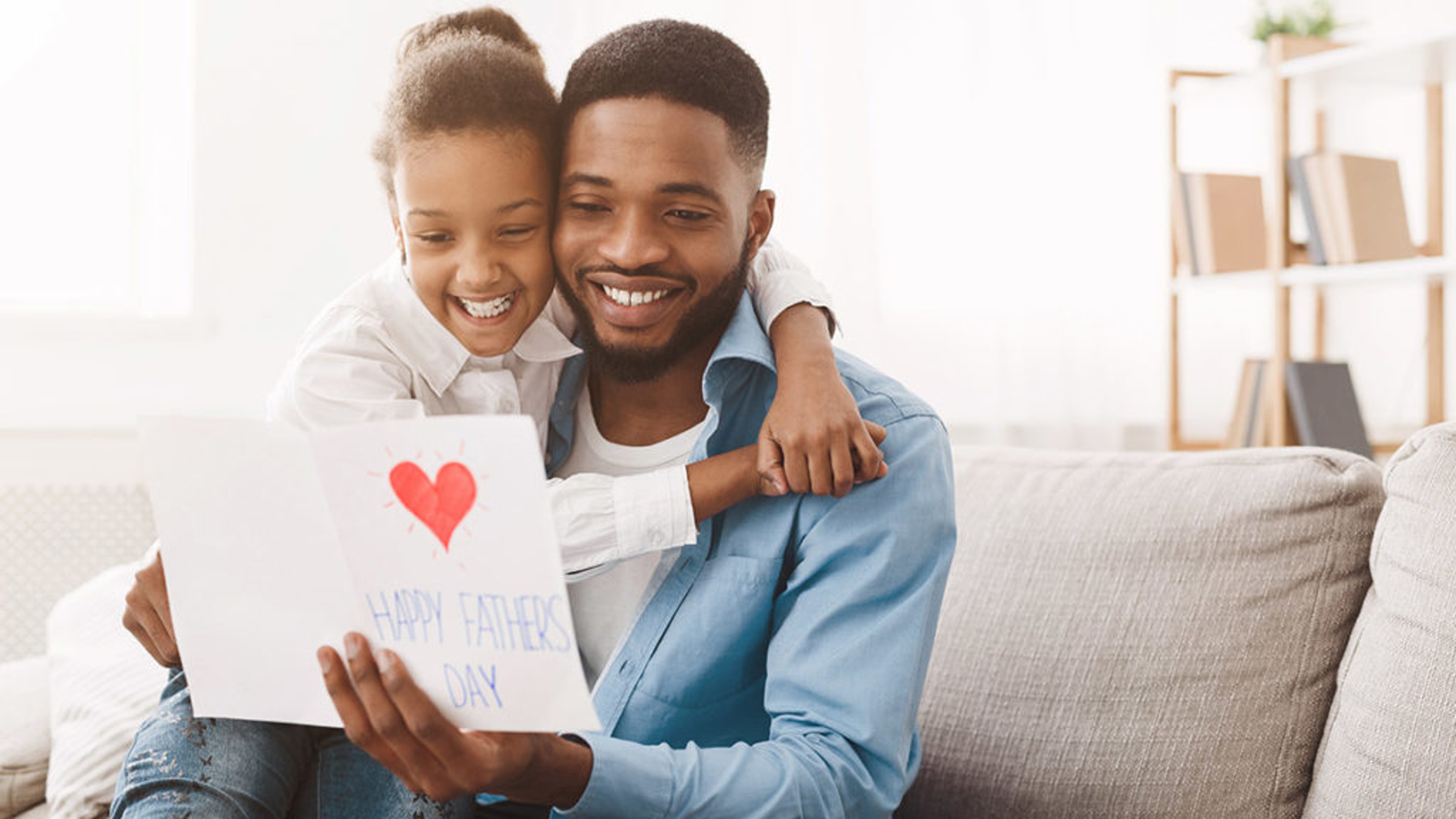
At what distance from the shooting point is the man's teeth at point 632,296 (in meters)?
1.16

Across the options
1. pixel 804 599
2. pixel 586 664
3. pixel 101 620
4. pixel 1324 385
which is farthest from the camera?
pixel 1324 385

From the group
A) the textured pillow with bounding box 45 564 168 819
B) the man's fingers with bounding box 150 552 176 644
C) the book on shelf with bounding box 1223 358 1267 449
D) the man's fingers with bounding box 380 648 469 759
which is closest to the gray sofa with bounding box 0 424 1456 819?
the man's fingers with bounding box 380 648 469 759

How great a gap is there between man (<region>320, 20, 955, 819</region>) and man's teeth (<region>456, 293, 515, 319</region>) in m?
0.06

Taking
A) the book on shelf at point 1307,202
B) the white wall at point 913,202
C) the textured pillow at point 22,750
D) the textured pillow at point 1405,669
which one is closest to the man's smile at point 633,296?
the textured pillow at point 1405,669

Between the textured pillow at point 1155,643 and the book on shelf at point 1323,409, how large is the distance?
133 cm

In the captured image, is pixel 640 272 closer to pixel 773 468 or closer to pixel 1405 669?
pixel 773 468

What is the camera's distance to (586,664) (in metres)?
1.21

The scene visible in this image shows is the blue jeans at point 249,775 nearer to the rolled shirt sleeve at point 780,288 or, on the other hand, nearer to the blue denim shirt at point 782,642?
the blue denim shirt at point 782,642

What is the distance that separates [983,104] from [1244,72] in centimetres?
58

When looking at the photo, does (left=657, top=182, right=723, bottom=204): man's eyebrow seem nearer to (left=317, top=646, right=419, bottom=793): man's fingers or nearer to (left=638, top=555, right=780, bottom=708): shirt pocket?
(left=638, top=555, right=780, bottom=708): shirt pocket

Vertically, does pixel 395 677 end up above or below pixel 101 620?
above

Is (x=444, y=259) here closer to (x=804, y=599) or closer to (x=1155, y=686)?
(x=804, y=599)

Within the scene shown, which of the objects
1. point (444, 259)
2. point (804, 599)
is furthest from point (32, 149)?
point (804, 599)

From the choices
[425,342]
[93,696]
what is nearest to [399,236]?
[425,342]
